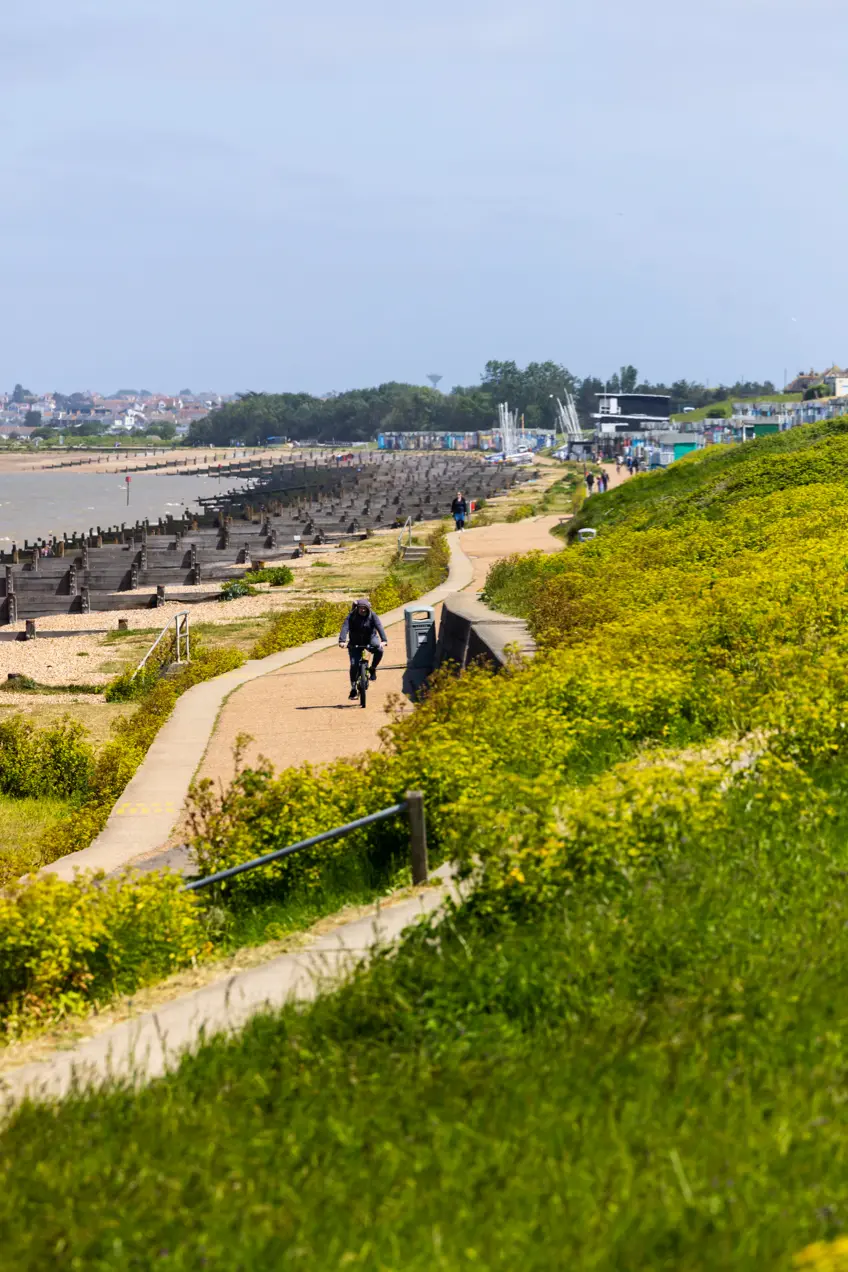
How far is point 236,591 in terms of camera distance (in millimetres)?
40469

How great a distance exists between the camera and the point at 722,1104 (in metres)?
4.95

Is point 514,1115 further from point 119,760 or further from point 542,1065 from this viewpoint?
point 119,760

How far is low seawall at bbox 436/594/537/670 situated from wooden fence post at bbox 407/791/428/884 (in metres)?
6.29

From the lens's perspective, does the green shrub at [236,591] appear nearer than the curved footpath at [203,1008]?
No

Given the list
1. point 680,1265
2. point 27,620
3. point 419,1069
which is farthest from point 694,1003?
point 27,620

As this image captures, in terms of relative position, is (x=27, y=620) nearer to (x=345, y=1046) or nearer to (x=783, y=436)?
(x=783, y=436)

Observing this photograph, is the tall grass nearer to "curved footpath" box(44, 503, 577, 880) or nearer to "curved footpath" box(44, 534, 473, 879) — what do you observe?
"curved footpath" box(44, 534, 473, 879)

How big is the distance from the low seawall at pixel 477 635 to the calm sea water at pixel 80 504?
6546 centimetres

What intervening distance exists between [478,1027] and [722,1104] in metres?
1.12

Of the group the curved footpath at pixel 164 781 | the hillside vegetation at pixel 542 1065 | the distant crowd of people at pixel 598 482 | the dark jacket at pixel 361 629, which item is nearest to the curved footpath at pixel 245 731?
the curved footpath at pixel 164 781

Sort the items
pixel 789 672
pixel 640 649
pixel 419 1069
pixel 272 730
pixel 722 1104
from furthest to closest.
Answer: pixel 272 730, pixel 640 649, pixel 789 672, pixel 419 1069, pixel 722 1104

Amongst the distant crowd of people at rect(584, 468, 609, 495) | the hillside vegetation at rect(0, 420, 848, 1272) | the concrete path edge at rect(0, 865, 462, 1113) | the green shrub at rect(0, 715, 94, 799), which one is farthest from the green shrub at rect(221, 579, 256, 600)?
the concrete path edge at rect(0, 865, 462, 1113)

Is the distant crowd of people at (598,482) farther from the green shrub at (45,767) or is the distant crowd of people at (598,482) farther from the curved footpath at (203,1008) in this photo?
the curved footpath at (203,1008)

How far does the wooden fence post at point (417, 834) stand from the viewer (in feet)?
27.2
